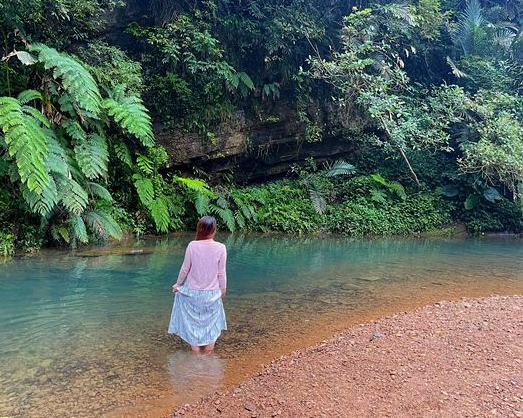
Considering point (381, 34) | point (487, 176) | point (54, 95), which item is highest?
point (381, 34)

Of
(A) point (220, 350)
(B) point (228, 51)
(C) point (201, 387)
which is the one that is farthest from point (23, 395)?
(B) point (228, 51)

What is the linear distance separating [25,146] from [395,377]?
6690 millimetres

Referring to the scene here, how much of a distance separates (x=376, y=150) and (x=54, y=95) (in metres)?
10.8

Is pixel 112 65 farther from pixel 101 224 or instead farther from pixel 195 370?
pixel 195 370

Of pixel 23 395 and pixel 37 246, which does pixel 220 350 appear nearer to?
pixel 23 395

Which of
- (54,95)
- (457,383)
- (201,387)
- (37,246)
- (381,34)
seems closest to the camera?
(457,383)

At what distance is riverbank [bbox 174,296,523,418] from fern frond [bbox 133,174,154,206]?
6990 millimetres

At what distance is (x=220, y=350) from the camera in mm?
4438

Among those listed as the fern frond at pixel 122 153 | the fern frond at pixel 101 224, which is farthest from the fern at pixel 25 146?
the fern frond at pixel 122 153

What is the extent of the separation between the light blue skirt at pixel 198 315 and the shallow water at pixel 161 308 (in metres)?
0.17

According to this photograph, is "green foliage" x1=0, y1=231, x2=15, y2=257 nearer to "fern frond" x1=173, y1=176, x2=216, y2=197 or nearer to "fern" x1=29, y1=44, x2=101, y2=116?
"fern" x1=29, y1=44, x2=101, y2=116

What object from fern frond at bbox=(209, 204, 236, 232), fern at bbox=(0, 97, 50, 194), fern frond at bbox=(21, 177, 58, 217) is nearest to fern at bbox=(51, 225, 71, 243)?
fern frond at bbox=(21, 177, 58, 217)

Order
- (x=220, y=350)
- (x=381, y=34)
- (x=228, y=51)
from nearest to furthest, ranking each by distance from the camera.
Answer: (x=220, y=350) < (x=228, y=51) < (x=381, y=34)

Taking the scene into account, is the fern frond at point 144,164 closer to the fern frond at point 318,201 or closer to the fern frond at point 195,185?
the fern frond at point 195,185
